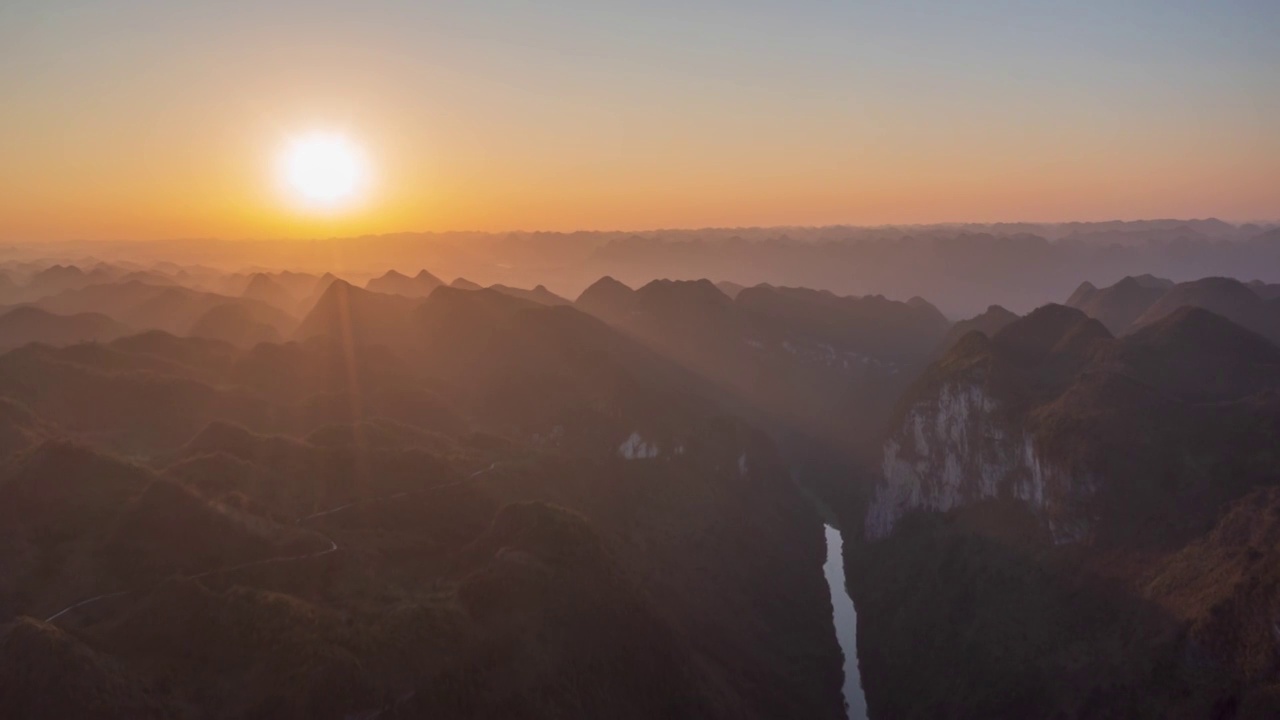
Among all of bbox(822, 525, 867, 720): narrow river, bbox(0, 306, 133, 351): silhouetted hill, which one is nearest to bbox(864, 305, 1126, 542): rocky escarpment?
bbox(822, 525, 867, 720): narrow river

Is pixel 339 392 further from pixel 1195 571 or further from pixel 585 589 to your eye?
pixel 1195 571

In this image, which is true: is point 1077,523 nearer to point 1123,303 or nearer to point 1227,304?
point 1227,304

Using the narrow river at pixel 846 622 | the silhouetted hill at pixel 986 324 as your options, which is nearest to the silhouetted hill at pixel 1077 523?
the narrow river at pixel 846 622

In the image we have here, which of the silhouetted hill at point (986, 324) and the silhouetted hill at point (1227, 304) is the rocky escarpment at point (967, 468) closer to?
the silhouetted hill at point (986, 324)

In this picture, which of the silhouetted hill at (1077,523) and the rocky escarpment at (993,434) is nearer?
the silhouetted hill at (1077,523)

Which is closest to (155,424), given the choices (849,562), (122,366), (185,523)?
(122,366)

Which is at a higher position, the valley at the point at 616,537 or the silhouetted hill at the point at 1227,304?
the silhouetted hill at the point at 1227,304
